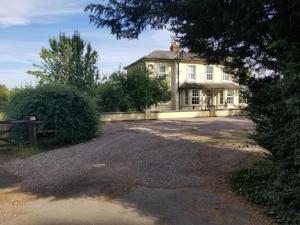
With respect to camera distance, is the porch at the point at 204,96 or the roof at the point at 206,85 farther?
the porch at the point at 204,96

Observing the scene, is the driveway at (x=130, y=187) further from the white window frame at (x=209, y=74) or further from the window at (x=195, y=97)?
the white window frame at (x=209, y=74)

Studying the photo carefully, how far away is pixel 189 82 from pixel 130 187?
33.7 m

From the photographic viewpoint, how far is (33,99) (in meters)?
15.1

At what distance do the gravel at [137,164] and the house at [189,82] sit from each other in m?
25.5

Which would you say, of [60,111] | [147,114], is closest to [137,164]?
[60,111]

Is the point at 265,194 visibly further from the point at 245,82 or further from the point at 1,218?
the point at 1,218

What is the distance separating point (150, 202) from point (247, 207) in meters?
1.85

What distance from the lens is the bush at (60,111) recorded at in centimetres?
1491

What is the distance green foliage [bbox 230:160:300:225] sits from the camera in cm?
630

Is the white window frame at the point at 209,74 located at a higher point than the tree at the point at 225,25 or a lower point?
higher

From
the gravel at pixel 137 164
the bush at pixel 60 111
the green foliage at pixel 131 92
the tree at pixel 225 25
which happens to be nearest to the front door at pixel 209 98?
the green foliage at pixel 131 92

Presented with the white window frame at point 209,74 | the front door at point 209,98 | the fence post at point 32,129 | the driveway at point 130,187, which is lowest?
the driveway at point 130,187

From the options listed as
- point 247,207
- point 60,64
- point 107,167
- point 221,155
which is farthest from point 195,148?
point 60,64

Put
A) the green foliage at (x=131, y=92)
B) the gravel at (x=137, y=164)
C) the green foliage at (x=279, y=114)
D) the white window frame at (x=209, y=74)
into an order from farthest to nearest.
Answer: the white window frame at (x=209, y=74) → the green foliage at (x=131, y=92) → the gravel at (x=137, y=164) → the green foliage at (x=279, y=114)
